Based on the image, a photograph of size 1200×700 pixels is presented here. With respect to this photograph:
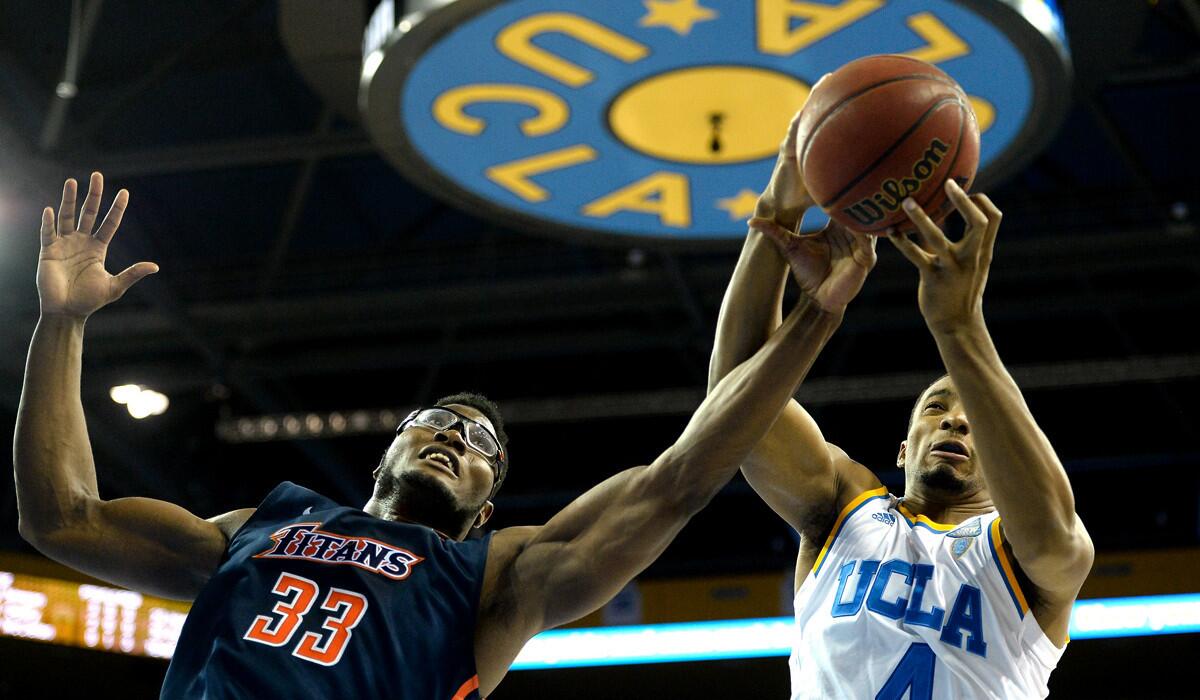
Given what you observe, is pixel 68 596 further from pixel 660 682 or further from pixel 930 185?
pixel 930 185

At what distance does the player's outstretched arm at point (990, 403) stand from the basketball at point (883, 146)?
12 centimetres

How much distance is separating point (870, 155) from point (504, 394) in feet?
37.0

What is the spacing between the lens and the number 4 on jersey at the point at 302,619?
10.7 feet

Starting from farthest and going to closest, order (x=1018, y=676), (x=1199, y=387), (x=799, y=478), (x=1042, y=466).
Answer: (x=1199, y=387), (x=799, y=478), (x=1018, y=676), (x=1042, y=466)

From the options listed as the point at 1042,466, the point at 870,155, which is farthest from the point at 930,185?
the point at 1042,466

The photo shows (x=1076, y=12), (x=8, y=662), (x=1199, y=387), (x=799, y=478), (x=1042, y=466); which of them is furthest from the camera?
(x=1199, y=387)

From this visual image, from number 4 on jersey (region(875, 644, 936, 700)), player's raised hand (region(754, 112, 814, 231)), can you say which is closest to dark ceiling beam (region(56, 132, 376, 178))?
player's raised hand (region(754, 112, 814, 231))

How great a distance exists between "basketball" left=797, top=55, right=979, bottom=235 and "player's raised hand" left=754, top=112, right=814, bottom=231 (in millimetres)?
65

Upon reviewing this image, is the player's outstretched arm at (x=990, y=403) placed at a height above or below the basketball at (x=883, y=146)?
below

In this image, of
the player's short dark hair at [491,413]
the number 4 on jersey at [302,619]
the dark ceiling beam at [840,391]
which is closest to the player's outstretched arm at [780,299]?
the player's short dark hair at [491,413]

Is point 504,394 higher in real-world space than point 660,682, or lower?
higher

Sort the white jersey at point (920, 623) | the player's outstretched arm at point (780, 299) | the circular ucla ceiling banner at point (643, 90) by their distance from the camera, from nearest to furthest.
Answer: the player's outstretched arm at point (780, 299) → the white jersey at point (920, 623) → the circular ucla ceiling banner at point (643, 90)

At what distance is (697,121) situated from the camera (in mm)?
7875

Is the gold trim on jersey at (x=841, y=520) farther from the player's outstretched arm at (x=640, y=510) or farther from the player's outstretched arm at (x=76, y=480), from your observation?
the player's outstretched arm at (x=76, y=480)
